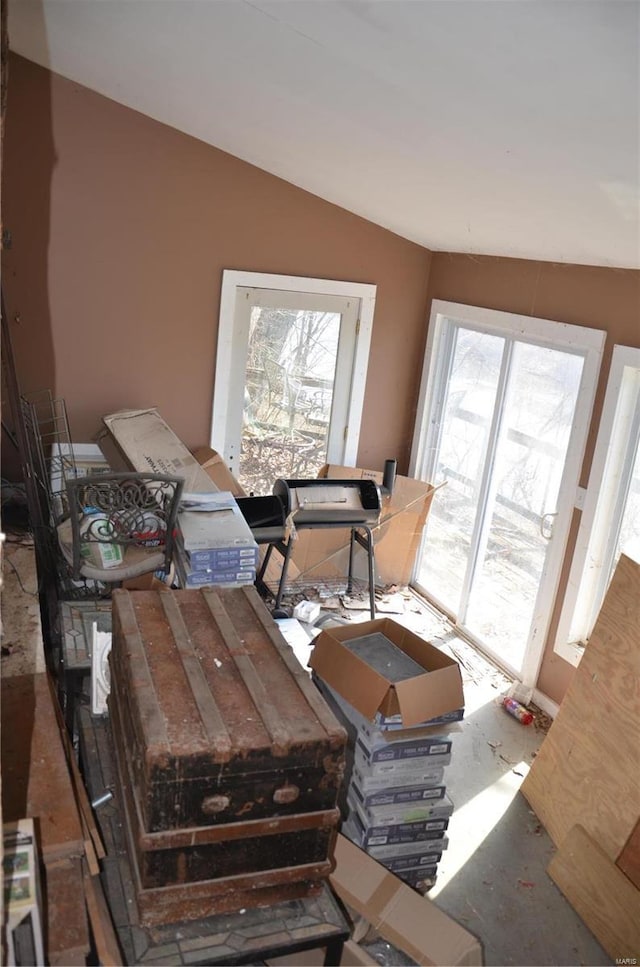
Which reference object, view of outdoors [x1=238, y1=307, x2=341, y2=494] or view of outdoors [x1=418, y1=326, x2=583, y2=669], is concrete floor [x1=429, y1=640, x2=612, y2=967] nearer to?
view of outdoors [x1=418, y1=326, x2=583, y2=669]

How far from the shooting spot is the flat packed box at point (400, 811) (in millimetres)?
2973

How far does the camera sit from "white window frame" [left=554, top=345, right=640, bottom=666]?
3844 millimetres

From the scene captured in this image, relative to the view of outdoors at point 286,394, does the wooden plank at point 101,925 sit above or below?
below

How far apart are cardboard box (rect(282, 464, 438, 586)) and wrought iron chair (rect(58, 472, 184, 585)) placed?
160 centimetres

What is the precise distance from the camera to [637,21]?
1.75 meters

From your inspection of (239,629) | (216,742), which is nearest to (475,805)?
(239,629)

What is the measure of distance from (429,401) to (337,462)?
2.46 feet

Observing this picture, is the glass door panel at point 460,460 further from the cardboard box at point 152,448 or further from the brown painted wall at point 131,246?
the cardboard box at point 152,448

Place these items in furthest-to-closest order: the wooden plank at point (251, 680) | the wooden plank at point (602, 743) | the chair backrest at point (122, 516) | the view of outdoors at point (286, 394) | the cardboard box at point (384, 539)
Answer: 1. the cardboard box at point (384, 539)
2. the view of outdoors at point (286, 394)
3. the chair backrest at point (122, 516)
4. the wooden plank at point (602, 743)
5. the wooden plank at point (251, 680)

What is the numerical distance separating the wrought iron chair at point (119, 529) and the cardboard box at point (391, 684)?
1.01 metres

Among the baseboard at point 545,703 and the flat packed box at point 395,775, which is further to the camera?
the baseboard at point 545,703

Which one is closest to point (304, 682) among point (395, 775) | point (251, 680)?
point (251, 680)

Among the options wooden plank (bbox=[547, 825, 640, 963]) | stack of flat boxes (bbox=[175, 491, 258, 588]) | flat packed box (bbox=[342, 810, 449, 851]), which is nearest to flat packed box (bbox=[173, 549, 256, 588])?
stack of flat boxes (bbox=[175, 491, 258, 588])

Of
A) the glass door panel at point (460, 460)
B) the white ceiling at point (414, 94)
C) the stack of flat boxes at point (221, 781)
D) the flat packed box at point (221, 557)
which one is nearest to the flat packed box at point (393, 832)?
the stack of flat boxes at point (221, 781)
